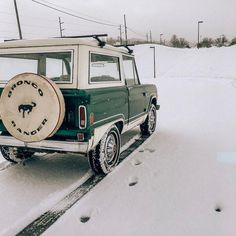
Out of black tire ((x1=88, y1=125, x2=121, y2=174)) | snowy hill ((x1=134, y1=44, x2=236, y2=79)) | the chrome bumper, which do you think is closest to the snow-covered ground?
black tire ((x1=88, y1=125, x2=121, y2=174))

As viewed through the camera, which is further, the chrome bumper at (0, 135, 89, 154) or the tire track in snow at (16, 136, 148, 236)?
the chrome bumper at (0, 135, 89, 154)

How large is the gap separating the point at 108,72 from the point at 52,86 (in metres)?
1.41

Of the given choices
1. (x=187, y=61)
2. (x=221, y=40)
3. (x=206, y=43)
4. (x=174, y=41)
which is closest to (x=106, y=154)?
(x=187, y=61)

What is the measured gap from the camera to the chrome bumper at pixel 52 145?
4020 mm

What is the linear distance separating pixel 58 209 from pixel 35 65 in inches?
88.8

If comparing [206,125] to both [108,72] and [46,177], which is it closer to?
[108,72]

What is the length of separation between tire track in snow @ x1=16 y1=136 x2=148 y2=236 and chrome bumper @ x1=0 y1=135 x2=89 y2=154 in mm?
544

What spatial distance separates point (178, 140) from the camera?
21.8 feet

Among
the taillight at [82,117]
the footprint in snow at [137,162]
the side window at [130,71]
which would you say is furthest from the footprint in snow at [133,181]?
the side window at [130,71]

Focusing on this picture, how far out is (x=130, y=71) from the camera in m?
5.96

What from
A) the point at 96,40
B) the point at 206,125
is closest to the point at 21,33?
the point at 206,125

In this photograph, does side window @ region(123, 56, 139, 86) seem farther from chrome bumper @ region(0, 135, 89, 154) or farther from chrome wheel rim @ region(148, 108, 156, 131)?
chrome bumper @ region(0, 135, 89, 154)

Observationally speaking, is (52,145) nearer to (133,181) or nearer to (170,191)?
(133,181)

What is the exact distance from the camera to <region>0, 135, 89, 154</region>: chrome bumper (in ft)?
13.2
